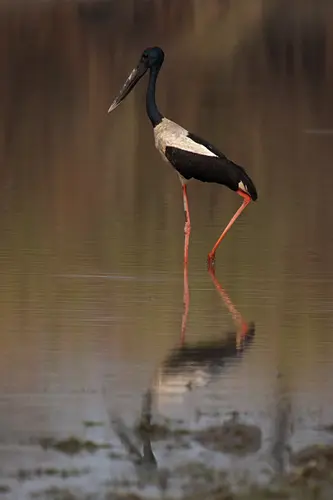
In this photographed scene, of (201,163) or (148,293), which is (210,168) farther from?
(148,293)

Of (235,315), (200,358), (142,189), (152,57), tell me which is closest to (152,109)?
(152,57)

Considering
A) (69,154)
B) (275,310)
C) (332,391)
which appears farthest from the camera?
(69,154)

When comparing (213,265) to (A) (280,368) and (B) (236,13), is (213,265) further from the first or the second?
(B) (236,13)

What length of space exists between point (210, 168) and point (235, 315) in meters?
3.04

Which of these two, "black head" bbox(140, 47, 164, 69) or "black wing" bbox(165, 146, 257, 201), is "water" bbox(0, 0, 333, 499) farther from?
"black head" bbox(140, 47, 164, 69)

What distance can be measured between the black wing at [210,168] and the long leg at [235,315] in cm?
137

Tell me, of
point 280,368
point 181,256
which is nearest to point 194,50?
point 181,256

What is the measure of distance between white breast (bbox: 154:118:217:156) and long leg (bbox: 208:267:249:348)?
1549 mm

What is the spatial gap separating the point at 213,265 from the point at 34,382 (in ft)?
13.6

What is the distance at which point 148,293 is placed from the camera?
9.97 m

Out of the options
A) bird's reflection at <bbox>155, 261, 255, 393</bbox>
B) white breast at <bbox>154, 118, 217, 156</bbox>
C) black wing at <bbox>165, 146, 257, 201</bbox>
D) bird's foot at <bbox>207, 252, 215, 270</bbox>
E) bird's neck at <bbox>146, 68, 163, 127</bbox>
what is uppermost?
bird's neck at <bbox>146, 68, 163, 127</bbox>

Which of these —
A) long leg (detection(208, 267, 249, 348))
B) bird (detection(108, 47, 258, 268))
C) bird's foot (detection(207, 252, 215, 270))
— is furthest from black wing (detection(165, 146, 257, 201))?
long leg (detection(208, 267, 249, 348))

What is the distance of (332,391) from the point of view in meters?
7.28

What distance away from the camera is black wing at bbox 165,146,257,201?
12.1 meters
